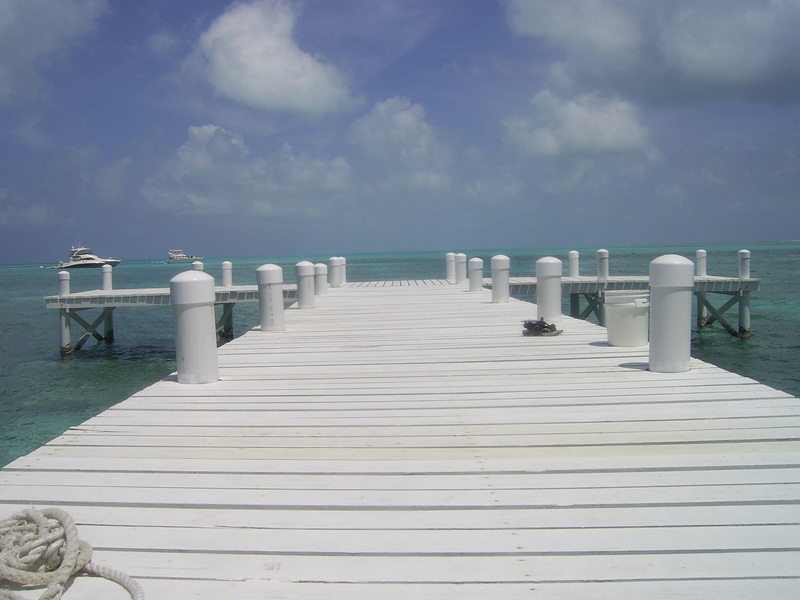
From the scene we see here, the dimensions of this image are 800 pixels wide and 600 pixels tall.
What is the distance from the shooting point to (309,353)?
644 cm

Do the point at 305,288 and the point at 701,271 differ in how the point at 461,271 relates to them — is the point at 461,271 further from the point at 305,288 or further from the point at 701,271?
the point at 701,271

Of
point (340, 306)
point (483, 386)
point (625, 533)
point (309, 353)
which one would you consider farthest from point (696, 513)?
point (340, 306)

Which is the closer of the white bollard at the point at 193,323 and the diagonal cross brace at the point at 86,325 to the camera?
the white bollard at the point at 193,323

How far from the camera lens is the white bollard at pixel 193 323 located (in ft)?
16.0

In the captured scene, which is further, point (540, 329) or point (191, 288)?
point (540, 329)

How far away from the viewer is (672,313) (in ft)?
16.1

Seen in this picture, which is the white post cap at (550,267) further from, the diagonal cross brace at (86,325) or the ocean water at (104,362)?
the diagonal cross brace at (86,325)

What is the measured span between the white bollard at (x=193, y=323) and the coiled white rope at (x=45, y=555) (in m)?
2.59

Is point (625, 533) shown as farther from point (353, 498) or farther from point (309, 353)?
point (309, 353)

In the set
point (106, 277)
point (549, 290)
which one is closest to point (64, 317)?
point (106, 277)

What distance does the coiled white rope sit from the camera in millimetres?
2062

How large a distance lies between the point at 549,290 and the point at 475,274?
552 cm

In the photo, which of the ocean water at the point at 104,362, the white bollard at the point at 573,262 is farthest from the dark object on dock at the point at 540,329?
the white bollard at the point at 573,262

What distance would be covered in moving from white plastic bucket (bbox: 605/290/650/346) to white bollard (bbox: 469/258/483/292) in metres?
6.97
